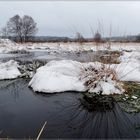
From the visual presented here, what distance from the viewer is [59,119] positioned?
17.5 feet

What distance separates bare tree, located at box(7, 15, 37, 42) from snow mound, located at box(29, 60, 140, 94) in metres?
49.5

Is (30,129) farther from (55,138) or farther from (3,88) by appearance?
(3,88)

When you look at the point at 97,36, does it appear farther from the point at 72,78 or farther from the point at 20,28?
the point at 20,28

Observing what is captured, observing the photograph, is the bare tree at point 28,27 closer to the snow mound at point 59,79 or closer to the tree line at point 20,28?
the tree line at point 20,28

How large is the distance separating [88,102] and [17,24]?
54.2 meters

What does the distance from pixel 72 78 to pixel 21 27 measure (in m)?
52.5

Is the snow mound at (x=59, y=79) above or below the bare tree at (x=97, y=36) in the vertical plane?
below

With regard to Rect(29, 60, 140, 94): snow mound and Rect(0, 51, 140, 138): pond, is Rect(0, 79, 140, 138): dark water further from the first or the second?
Rect(29, 60, 140, 94): snow mound

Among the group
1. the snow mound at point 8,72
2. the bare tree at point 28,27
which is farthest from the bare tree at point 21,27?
the snow mound at point 8,72

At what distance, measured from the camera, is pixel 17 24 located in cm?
5753

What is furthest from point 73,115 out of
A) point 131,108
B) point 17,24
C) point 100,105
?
point 17,24

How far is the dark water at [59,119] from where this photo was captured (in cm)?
461

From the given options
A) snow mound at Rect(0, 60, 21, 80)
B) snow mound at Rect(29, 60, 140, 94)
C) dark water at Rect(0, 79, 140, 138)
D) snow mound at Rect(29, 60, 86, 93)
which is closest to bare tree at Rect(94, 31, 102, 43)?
snow mound at Rect(29, 60, 140, 94)

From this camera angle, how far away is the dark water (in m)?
4.61
